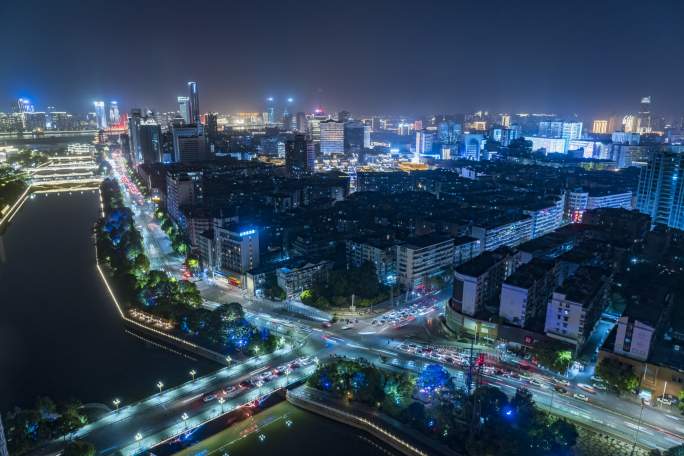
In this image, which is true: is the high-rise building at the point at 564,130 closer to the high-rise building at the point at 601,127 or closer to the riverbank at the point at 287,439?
the high-rise building at the point at 601,127

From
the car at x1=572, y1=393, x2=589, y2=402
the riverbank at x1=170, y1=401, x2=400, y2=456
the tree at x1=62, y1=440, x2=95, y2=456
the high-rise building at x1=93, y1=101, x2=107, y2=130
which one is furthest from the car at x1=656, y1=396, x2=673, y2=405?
the high-rise building at x1=93, y1=101, x2=107, y2=130

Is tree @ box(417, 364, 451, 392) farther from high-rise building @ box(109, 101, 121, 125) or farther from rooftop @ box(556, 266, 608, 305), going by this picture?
high-rise building @ box(109, 101, 121, 125)

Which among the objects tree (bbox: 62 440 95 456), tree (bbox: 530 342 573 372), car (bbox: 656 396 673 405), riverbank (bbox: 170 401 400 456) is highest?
tree (bbox: 530 342 573 372)

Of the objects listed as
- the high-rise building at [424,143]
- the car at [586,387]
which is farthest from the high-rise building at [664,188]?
the high-rise building at [424,143]

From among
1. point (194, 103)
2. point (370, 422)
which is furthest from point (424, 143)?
point (370, 422)

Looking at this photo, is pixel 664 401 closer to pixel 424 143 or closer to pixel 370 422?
pixel 370 422

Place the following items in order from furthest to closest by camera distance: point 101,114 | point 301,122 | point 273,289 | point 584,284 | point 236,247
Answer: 1. point 101,114
2. point 301,122
3. point 236,247
4. point 273,289
5. point 584,284
